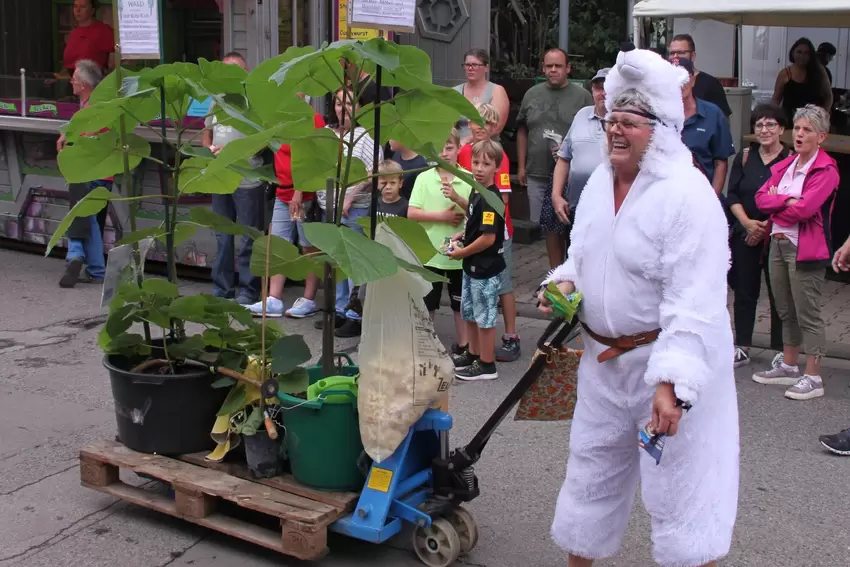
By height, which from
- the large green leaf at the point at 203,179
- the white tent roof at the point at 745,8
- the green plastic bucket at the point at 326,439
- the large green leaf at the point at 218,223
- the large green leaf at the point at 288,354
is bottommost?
the green plastic bucket at the point at 326,439

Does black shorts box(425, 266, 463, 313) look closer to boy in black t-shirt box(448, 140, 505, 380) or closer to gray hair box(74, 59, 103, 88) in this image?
boy in black t-shirt box(448, 140, 505, 380)

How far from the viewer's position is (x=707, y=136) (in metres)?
6.65

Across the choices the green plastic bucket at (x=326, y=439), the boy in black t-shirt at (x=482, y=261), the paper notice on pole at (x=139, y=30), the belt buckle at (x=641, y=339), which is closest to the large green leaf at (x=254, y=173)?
the green plastic bucket at (x=326, y=439)

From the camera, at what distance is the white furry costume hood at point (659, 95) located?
3.17m

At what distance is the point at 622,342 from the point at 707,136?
3.74 metres

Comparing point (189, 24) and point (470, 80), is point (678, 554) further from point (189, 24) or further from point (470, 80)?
point (189, 24)

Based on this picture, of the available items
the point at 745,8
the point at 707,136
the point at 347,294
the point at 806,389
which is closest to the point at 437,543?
the point at 806,389

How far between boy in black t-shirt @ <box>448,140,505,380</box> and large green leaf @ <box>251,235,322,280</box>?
2.21 meters

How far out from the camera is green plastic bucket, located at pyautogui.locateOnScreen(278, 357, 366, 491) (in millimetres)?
3871

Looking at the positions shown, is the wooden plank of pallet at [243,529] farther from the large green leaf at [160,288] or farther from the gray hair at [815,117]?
A: the gray hair at [815,117]

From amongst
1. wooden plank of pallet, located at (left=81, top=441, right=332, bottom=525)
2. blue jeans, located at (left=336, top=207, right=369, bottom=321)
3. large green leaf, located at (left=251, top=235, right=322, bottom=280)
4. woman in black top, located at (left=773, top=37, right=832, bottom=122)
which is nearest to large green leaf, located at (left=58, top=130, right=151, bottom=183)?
large green leaf, located at (left=251, top=235, right=322, bottom=280)

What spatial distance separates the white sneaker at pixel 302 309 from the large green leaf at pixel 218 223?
3300 mm

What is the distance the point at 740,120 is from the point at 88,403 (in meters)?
6.32

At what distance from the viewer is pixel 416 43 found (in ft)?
32.6
